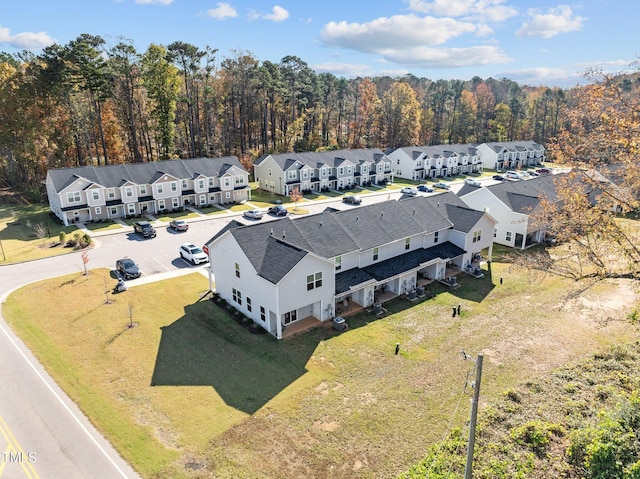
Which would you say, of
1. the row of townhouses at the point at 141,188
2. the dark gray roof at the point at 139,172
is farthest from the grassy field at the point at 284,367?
the dark gray roof at the point at 139,172

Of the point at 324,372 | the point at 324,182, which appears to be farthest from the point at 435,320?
the point at 324,182

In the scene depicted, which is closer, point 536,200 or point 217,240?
point 217,240

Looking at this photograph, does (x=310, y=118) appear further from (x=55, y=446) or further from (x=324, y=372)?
(x=55, y=446)

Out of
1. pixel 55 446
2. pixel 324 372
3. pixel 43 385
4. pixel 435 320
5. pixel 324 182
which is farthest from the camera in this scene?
pixel 324 182

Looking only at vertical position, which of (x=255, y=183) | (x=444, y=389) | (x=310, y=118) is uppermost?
(x=310, y=118)

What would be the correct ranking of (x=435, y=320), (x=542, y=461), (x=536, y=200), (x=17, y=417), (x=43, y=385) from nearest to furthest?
1. (x=542, y=461)
2. (x=17, y=417)
3. (x=43, y=385)
4. (x=435, y=320)
5. (x=536, y=200)

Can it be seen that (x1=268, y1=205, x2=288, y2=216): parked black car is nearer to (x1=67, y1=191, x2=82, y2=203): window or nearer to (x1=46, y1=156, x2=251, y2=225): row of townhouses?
(x1=46, y1=156, x2=251, y2=225): row of townhouses
